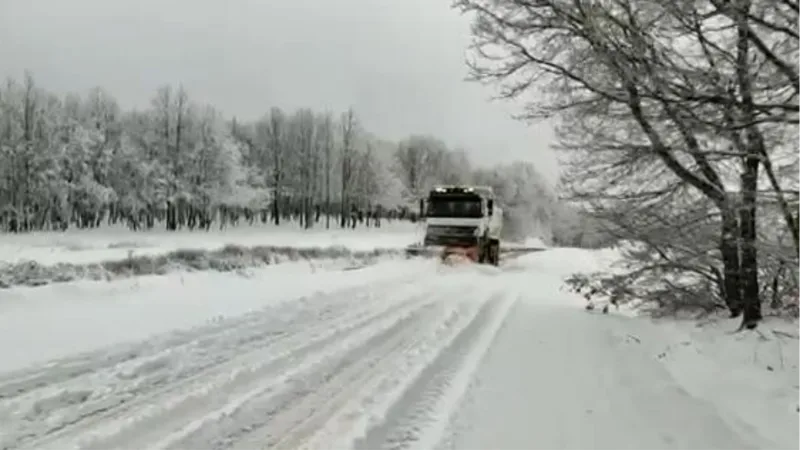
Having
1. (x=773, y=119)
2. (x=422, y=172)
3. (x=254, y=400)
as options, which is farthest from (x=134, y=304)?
(x=422, y=172)

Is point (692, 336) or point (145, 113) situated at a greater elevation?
point (145, 113)

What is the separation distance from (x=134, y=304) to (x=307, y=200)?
258 feet

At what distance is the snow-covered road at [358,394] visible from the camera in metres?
5.38

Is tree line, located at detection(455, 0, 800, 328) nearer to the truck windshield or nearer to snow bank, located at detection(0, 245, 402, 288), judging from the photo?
snow bank, located at detection(0, 245, 402, 288)

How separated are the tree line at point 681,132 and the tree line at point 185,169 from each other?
6432 cm

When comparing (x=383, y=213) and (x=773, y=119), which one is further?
(x=383, y=213)

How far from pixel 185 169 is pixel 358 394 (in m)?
73.9

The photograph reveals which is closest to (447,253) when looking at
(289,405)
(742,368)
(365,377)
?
(742,368)

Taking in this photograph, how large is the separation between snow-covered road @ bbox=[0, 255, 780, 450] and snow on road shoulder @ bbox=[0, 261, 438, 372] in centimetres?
64

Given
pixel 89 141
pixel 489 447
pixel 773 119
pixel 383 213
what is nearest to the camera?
pixel 489 447

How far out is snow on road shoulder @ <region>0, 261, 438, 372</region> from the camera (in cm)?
847

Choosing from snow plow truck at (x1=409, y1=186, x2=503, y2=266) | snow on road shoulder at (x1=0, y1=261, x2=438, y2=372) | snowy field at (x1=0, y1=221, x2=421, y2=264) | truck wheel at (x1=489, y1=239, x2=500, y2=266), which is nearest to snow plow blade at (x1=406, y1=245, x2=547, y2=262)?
snow plow truck at (x1=409, y1=186, x2=503, y2=266)

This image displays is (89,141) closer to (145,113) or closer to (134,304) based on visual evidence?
(145,113)

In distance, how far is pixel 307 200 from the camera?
90188mm
